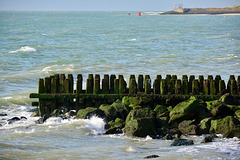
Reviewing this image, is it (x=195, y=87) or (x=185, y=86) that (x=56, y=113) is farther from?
(x=195, y=87)

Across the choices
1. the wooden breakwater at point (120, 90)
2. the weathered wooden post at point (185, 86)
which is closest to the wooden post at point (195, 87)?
the wooden breakwater at point (120, 90)

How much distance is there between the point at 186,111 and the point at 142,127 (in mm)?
1433

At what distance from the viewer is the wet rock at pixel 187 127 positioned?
36.0ft

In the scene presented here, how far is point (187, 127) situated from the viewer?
11070mm

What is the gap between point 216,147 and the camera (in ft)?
32.6

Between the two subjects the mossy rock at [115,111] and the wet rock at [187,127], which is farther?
the mossy rock at [115,111]

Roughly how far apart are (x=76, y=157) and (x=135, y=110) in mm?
2612

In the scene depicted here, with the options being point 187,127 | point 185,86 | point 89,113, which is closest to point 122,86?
point 89,113

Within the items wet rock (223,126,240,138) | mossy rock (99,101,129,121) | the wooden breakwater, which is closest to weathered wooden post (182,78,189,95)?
the wooden breakwater

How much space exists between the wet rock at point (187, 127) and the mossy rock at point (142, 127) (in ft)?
2.60

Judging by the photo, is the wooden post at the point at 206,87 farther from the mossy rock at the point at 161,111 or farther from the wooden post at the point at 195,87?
the mossy rock at the point at 161,111

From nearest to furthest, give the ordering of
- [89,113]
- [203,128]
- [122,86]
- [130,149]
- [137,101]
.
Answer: [130,149]
[203,128]
[89,113]
[137,101]
[122,86]

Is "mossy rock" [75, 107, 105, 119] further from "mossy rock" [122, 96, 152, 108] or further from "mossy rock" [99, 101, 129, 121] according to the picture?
"mossy rock" [122, 96, 152, 108]

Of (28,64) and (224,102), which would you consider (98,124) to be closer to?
(224,102)
